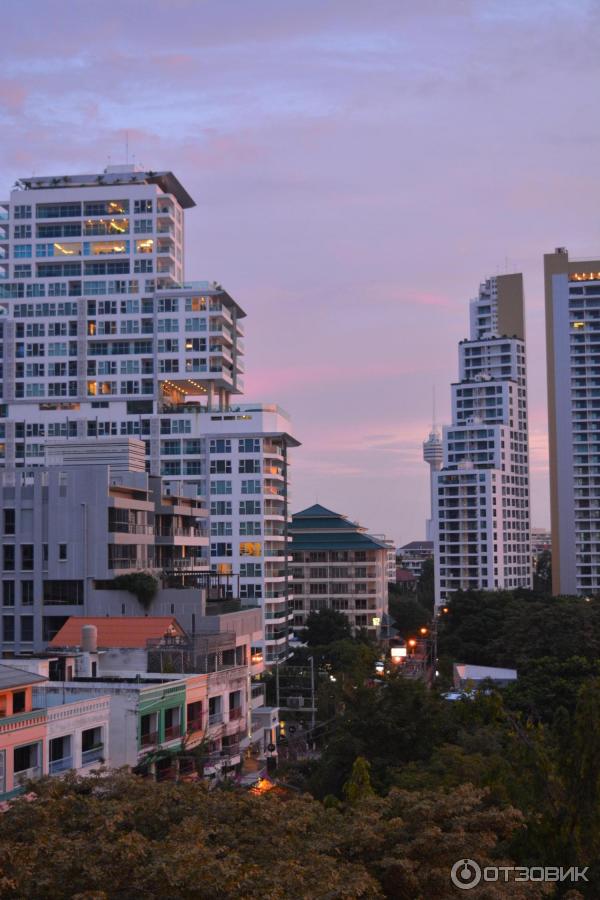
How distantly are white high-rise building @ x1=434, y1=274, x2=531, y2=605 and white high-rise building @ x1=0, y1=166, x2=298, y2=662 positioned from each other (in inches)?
1323

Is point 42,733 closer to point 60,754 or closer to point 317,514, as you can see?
point 60,754

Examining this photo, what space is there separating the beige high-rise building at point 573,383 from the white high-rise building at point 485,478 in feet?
24.2

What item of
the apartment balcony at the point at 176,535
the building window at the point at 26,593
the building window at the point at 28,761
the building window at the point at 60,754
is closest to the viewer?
the building window at the point at 28,761

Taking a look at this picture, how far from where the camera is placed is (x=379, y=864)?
17359 mm

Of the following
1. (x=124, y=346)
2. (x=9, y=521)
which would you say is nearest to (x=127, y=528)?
(x=9, y=521)

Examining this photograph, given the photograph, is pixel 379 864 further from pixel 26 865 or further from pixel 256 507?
pixel 256 507

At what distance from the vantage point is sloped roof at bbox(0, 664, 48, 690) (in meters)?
29.4

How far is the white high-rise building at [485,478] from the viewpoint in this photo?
4688 inches

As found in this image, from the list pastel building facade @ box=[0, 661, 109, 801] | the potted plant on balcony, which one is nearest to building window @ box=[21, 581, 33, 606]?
the potted plant on balcony

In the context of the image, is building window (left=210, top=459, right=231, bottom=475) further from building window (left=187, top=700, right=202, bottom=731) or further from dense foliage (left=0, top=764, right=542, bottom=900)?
dense foliage (left=0, top=764, right=542, bottom=900)

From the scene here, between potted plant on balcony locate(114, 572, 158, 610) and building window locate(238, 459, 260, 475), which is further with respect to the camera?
building window locate(238, 459, 260, 475)

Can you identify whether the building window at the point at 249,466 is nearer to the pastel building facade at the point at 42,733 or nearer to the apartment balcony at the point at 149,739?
the apartment balcony at the point at 149,739

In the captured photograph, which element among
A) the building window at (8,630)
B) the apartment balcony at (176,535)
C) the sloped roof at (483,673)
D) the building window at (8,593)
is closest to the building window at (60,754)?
the building window at (8,630)

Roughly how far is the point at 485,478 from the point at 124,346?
4584 centimetres
